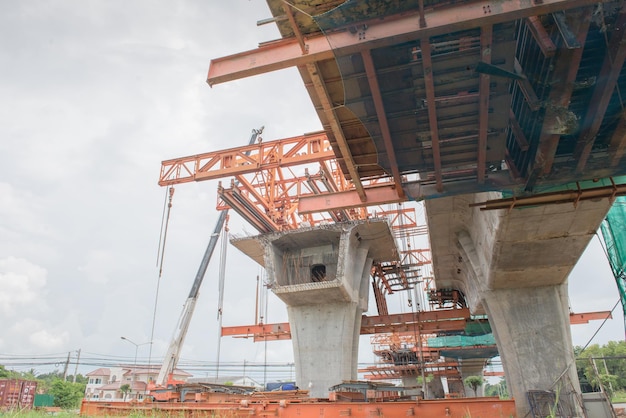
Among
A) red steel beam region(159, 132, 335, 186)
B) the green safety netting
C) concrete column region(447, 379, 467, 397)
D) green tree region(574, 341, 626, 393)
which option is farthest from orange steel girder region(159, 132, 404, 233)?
concrete column region(447, 379, 467, 397)

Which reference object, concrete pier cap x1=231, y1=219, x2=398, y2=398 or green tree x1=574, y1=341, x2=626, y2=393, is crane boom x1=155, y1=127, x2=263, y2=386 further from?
green tree x1=574, y1=341, x2=626, y2=393

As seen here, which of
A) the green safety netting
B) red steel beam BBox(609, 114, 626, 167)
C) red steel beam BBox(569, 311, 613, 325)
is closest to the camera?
red steel beam BBox(609, 114, 626, 167)

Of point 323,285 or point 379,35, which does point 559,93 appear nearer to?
point 379,35

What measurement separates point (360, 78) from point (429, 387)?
4157 cm

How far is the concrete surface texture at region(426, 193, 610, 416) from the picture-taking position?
10.4 m

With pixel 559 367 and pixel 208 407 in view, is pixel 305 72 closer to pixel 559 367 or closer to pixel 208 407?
pixel 208 407

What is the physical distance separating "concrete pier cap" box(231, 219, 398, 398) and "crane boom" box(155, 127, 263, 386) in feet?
Answer: 13.6

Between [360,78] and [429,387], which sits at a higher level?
[360,78]

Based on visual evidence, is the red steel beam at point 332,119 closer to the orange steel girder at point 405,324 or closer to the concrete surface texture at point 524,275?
the concrete surface texture at point 524,275

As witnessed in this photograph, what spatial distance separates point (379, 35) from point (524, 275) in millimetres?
9853

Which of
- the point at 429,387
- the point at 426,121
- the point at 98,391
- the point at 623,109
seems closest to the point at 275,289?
the point at 426,121

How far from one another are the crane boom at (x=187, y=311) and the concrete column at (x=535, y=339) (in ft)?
55.1

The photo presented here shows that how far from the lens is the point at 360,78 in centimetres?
634

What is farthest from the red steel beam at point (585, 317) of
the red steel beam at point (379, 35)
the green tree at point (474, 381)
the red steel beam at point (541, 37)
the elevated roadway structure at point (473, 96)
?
the red steel beam at point (379, 35)
